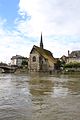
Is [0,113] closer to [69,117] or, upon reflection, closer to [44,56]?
[69,117]

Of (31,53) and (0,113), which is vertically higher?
(31,53)

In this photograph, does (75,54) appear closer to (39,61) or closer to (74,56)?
(74,56)

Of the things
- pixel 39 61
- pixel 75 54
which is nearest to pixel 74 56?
pixel 75 54

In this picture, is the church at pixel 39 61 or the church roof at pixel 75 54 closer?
the church at pixel 39 61

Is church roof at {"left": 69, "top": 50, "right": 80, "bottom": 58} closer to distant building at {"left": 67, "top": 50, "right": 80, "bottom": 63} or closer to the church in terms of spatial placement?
distant building at {"left": 67, "top": 50, "right": 80, "bottom": 63}

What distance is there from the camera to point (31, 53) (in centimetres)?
11056

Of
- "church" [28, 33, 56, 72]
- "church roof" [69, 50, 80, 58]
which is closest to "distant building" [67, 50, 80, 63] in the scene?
"church roof" [69, 50, 80, 58]

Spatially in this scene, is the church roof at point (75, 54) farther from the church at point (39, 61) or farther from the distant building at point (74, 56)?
the church at point (39, 61)

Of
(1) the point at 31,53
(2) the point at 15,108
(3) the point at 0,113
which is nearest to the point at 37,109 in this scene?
(2) the point at 15,108

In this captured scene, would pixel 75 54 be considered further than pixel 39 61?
Yes

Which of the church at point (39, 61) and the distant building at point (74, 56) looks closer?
the church at point (39, 61)

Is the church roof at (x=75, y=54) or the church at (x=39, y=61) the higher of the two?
the church roof at (x=75, y=54)

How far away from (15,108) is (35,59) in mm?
95422

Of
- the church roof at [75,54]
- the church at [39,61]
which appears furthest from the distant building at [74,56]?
the church at [39,61]
